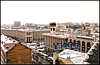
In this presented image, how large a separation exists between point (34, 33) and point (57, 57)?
51419 mm

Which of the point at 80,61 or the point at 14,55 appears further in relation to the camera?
the point at 14,55

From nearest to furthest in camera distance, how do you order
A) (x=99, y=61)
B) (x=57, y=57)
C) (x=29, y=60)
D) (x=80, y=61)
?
(x=99, y=61) < (x=80, y=61) < (x=57, y=57) < (x=29, y=60)

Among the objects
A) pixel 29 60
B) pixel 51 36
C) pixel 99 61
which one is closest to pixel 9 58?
pixel 29 60

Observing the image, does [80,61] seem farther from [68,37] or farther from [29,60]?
[68,37]

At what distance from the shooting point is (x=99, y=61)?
12203 millimetres

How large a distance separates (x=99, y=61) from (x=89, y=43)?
19.8 metres

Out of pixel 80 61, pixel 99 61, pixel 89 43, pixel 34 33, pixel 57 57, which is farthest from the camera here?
pixel 34 33

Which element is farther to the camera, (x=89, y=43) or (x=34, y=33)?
(x=34, y=33)

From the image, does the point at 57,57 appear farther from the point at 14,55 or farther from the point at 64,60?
the point at 14,55

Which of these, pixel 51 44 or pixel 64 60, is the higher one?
pixel 64 60

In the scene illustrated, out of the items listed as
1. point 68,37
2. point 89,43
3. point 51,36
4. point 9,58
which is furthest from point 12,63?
point 51,36

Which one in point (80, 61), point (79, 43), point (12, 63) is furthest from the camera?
point (79, 43)

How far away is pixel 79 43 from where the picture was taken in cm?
3412

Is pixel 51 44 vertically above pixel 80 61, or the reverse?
pixel 80 61
